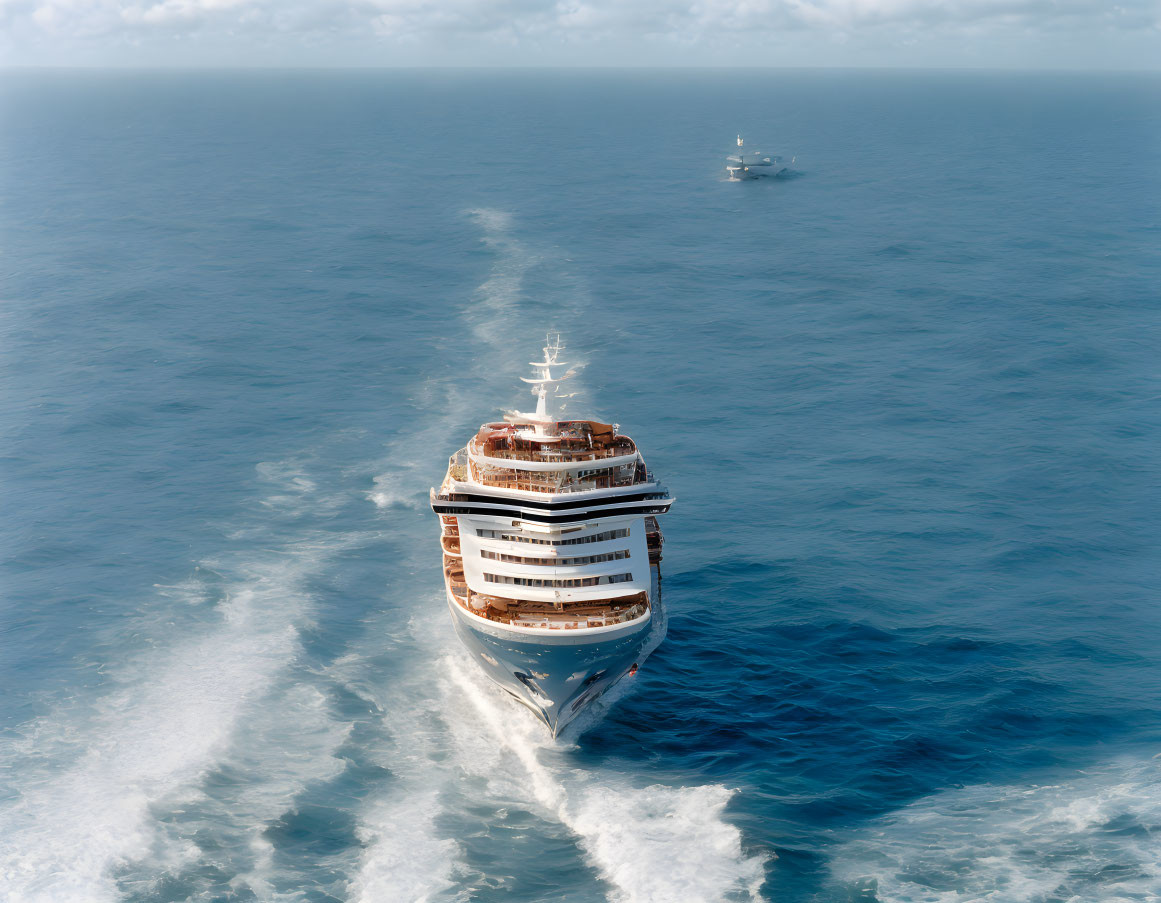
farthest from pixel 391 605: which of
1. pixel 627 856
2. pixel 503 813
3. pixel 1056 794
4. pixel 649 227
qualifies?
pixel 649 227

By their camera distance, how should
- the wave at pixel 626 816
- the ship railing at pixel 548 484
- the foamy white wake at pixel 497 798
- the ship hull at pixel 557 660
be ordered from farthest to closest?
the ship railing at pixel 548 484 → the ship hull at pixel 557 660 → the foamy white wake at pixel 497 798 → the wave at pixel 626 816

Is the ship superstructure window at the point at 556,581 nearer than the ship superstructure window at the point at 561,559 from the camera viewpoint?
Yes

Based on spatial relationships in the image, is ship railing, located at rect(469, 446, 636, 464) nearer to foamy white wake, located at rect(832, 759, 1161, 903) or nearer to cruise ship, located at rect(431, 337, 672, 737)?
cruise ship, located at rect(431, 337, 672, 737)

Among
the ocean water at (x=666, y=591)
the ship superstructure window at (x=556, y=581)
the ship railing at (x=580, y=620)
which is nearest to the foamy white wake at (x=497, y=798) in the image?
the ocean water at (x=666, y=591)

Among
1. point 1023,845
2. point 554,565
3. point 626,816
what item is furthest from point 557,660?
point 1023,845

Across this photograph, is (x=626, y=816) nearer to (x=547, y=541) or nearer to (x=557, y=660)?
(x=557, y=660)

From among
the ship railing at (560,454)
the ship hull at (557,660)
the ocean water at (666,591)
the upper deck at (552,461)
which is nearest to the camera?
the ocean water at (666,591)

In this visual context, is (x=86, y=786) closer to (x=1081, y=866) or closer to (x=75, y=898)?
(x=75, y=898)

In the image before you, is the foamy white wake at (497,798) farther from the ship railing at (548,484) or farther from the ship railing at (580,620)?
the ship railing at (548,484)
